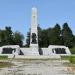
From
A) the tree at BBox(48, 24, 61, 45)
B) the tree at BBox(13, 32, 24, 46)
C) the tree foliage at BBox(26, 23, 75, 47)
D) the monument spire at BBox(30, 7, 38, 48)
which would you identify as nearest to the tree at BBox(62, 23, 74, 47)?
the tree foliage at BBox(26, 23, 75, 47)

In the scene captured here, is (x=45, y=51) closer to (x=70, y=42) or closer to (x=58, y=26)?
(x=70, y=42)

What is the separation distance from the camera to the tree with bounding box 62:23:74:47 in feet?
285

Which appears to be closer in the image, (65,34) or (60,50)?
(60,50)

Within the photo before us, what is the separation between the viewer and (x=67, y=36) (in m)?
92.8

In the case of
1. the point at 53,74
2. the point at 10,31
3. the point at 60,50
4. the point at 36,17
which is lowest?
the point at 53,74

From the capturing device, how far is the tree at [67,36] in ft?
285

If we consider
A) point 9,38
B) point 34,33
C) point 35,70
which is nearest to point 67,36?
point 9,38

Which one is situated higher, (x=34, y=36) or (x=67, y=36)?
(x=67, y=36)

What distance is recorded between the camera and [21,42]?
95250 mm

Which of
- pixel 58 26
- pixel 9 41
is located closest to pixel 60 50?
pixel 9 41

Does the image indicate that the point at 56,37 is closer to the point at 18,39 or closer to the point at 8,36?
the point at 18,39

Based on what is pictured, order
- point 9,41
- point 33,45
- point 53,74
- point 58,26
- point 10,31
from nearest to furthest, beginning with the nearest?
point 53,74, point 33,45, point 9,41, point 10,31, point 58,26

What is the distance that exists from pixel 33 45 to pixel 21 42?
1764 inches

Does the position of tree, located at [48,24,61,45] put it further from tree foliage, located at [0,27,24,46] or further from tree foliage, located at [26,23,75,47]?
tree foliage, located at [0,27,24,46]
